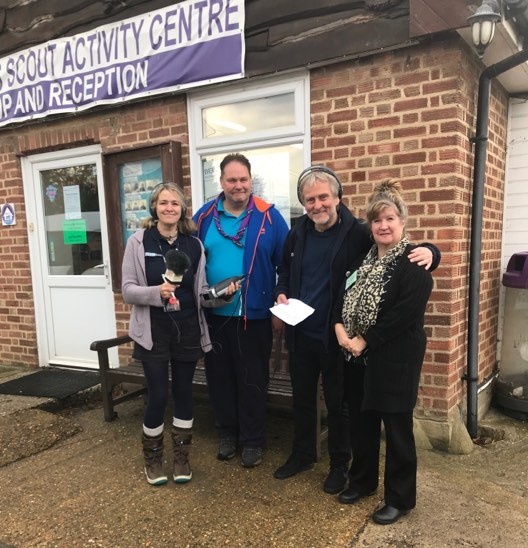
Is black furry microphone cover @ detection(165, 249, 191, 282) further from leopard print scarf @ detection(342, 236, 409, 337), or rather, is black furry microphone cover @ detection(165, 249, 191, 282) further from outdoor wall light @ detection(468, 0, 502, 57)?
outdoor wall light @ detection(468, 0, 502, 57)

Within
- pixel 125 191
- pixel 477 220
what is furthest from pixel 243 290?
pixel 125 191

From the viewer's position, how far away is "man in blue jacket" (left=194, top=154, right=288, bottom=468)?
3.05m

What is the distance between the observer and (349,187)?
11.6 feet

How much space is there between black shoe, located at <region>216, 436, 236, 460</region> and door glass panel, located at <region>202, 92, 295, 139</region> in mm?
→ 2361

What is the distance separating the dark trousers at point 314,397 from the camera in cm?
275

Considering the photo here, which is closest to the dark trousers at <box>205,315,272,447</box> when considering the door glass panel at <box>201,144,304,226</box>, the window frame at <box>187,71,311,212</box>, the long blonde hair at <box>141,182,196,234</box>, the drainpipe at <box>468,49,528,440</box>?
the long blonde hair at <box>141,182,196,234</box>

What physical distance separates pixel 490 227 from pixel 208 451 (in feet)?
9.11

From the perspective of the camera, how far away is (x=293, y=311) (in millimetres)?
2682

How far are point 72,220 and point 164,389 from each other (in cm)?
289

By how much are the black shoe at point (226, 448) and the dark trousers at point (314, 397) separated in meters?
0.49

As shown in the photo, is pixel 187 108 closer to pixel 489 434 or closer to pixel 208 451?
pixel 208 451

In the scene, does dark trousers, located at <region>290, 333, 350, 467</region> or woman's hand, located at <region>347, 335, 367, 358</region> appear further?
dark trousers, located at <region>290, 333, 350, 467</region>

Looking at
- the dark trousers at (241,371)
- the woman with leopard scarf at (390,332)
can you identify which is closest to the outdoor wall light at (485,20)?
the woman with leopard scarf at (390,332)

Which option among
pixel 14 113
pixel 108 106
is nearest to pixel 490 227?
pixel 108 106
